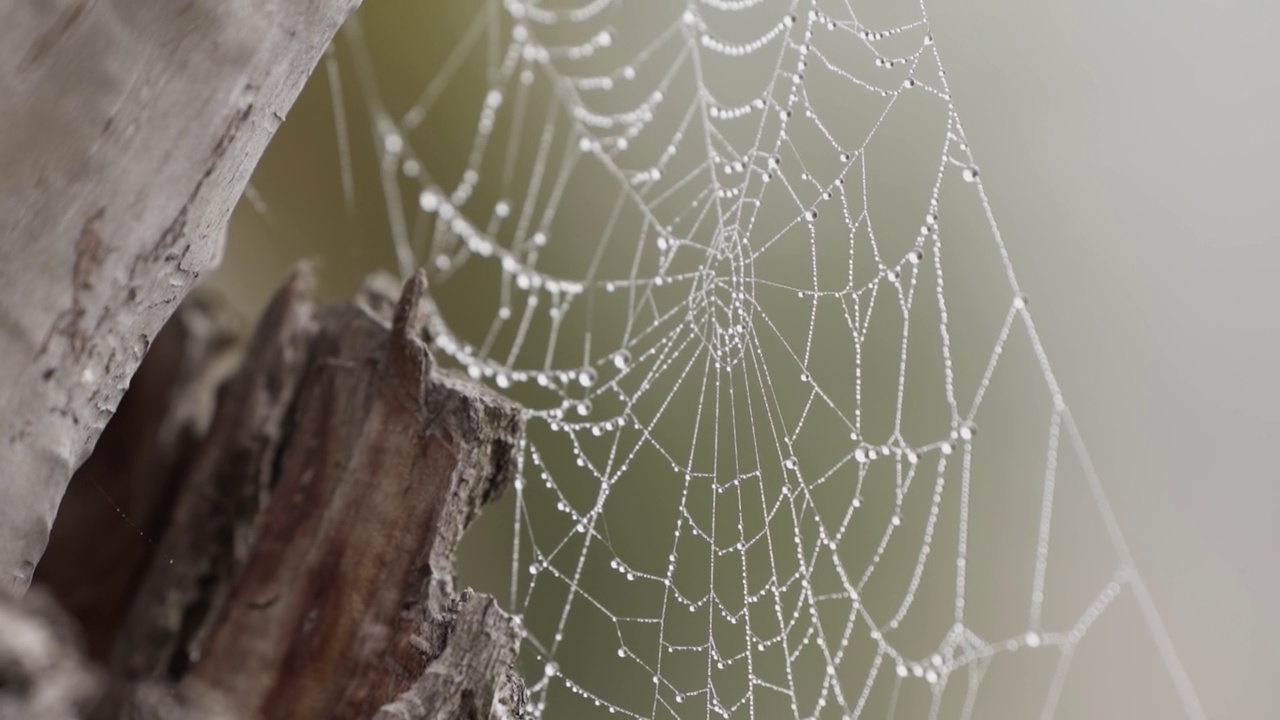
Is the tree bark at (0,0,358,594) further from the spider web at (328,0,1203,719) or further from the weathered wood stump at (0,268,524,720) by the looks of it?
the spider web at (328,0,1203,719)

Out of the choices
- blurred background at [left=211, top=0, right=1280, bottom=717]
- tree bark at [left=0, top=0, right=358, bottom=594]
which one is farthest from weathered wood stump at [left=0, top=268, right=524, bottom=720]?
blurred background at [left=211, top=0, right=1280, bottom=717]

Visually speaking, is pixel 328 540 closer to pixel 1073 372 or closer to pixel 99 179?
pixel 99 179

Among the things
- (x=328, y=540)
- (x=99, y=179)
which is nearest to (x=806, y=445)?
(x=328, y=540)

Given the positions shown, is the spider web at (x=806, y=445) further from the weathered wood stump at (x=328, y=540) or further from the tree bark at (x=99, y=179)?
the tree bark at (x=99, y=179)

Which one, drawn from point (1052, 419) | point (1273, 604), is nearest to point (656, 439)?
point (1052, 419)

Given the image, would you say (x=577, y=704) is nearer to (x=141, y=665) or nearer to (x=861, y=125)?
(x=141, y=665)
